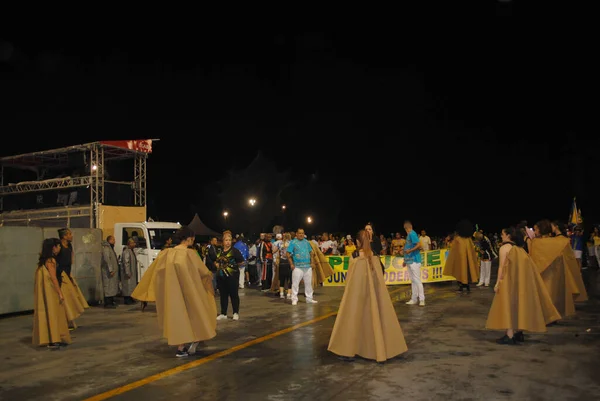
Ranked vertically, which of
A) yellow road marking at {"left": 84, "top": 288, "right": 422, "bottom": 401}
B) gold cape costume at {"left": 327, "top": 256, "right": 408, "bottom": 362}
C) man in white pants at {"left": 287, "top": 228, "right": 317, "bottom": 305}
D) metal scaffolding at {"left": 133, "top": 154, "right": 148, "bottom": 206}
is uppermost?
metal scaffolding at {"left": 133, "top": 154, "right": 148, "bottom": 206}

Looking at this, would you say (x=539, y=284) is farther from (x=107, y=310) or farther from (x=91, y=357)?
(x=107, y=310)

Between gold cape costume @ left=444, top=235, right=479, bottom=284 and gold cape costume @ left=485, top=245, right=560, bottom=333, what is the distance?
667 centimetres

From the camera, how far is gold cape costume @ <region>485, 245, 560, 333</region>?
764cm

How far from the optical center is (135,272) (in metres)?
14.4

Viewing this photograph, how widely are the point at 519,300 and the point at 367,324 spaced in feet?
8.21

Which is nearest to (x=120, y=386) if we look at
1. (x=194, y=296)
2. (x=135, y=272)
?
(x=194, y=296)

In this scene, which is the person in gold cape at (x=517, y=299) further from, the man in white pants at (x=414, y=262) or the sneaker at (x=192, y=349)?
the man in white pants at (x=414, y=262)

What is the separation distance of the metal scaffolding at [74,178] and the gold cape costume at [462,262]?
12.1 meters

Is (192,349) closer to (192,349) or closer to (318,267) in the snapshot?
(192,349)

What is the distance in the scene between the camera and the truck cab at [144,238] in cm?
1541

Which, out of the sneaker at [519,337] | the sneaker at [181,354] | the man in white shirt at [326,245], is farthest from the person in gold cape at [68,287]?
the man in white shirt at [326,245]

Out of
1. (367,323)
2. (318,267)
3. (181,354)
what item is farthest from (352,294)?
(318,267)

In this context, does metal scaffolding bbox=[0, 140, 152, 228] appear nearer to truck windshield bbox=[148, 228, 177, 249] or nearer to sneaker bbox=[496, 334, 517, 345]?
truck windshield bbox=[148, 228, 177, 249]

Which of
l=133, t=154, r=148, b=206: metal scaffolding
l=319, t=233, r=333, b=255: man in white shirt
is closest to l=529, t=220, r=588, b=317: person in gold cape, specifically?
l=319, t=233, r=333, b=255: man in white shirt
